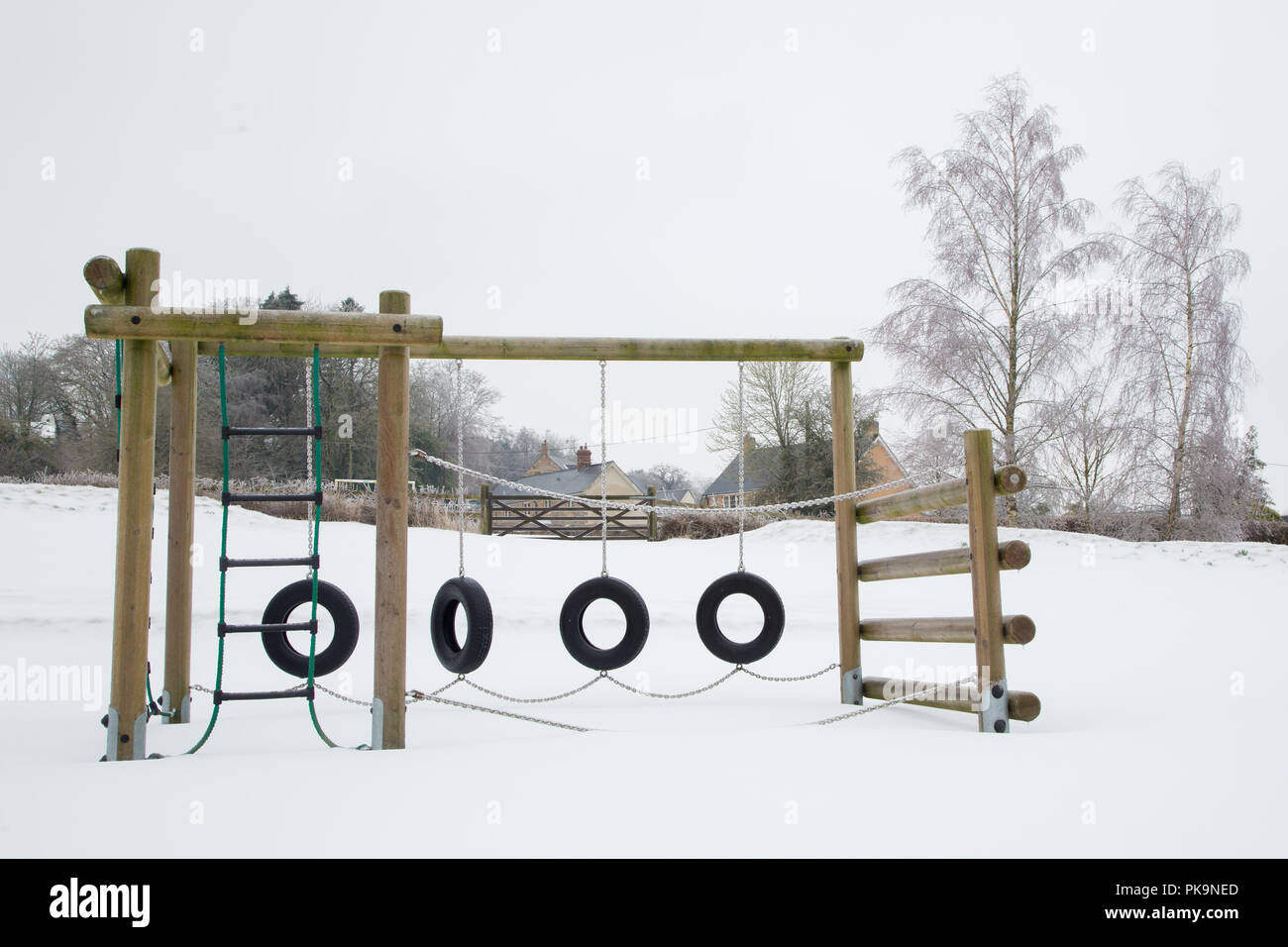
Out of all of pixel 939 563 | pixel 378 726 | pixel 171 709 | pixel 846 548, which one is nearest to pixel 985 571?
pixel 939 563

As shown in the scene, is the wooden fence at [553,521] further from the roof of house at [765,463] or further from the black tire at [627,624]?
the black tire at [627,624]

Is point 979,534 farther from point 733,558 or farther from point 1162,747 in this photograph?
point 733,558

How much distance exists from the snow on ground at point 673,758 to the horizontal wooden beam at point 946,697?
0.09 metres

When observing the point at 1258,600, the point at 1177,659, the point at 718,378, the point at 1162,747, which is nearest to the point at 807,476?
the point at 718,378

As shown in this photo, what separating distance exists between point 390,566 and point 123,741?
1108 millimetres

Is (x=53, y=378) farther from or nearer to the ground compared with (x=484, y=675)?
farther from the ground

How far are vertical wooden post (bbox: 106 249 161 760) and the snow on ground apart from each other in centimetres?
24

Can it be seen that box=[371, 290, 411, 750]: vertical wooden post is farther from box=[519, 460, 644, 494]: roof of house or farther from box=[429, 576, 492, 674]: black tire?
box=[519, 460, 644, 494]: roof of house

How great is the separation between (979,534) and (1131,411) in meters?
13.8

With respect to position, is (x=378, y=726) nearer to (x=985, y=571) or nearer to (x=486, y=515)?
(x=985, y=571)

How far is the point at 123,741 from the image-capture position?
343cm

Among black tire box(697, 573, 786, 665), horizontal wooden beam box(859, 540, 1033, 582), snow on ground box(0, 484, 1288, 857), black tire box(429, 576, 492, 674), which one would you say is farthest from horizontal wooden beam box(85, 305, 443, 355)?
horizontal wooden beam box(859, 540, 1033, 582)

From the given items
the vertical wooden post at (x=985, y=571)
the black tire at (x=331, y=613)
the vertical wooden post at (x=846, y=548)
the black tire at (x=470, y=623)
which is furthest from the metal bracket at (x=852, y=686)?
the black tire at (x=331, y=613)
